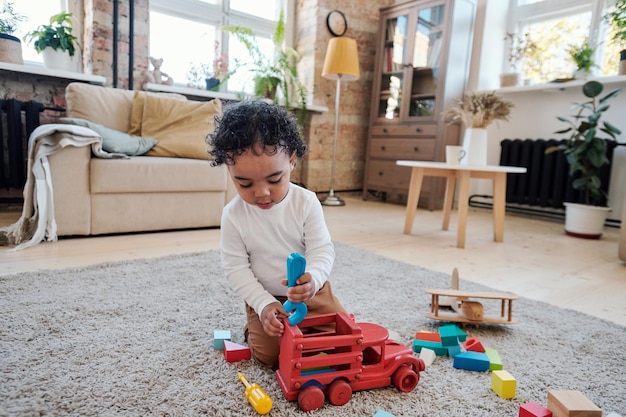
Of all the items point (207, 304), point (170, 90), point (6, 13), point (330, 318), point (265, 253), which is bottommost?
point (207, 304)

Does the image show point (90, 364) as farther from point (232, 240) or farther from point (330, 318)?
point (330, 318)

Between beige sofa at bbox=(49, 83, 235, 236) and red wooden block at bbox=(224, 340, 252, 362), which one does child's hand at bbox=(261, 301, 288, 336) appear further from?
beige sofa at bbox=(49, 83, 235, 236)

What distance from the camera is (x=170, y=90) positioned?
3.19 m

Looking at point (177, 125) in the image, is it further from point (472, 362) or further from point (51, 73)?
point (472, 362)

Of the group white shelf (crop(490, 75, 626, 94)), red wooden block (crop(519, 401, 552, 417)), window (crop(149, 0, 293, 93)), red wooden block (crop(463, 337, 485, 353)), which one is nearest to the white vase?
white shelf (crop(490, 75, 626, 94))

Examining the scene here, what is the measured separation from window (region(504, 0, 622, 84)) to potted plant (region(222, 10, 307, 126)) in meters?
1.99

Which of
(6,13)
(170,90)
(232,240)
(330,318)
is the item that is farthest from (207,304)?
(6,13)

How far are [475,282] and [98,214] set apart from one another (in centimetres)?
177

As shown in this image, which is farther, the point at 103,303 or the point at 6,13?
the point at 6,13

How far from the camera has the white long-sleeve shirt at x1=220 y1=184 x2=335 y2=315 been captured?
94cm

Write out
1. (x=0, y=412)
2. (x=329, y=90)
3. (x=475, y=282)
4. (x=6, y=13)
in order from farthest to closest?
(x=329, y=90) → (x=6, y=13) → (x=475, y=282) → (x=0, y=412)

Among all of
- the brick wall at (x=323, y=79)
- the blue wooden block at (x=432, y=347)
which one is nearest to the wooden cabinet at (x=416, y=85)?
the brick wall at (x=323, y=79)

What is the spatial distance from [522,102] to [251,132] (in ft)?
11.2

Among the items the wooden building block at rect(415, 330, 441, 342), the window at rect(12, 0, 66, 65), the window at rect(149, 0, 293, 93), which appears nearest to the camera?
the wooden building block at rect(415, 330, 441, 342)
